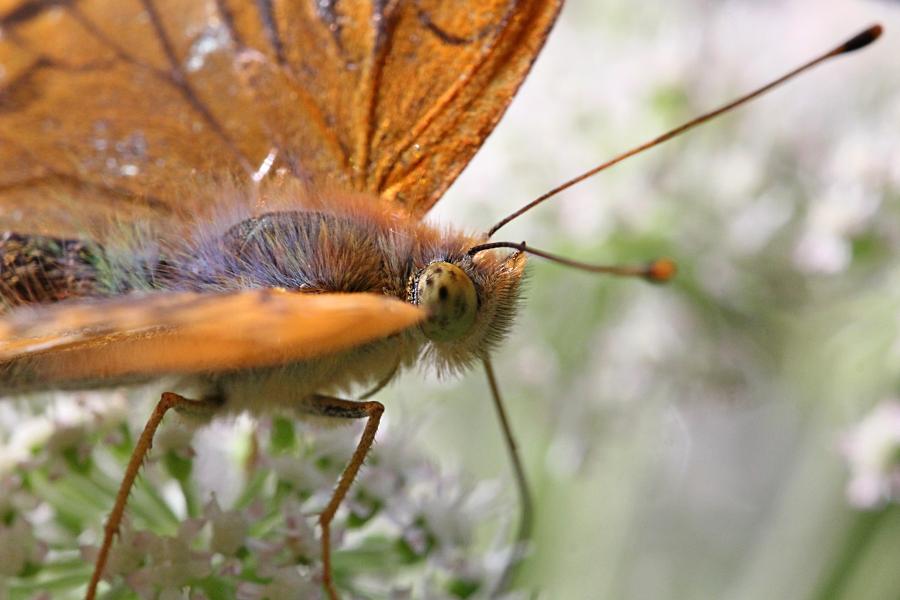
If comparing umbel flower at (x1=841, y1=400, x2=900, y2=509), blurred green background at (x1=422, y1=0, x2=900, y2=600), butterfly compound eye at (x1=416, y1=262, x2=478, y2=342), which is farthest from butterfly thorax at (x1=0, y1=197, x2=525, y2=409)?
umbel flower at (x1=841, y1=400, x2=900, y2=509)

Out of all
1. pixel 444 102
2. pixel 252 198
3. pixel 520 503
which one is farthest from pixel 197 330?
pixel 520 503

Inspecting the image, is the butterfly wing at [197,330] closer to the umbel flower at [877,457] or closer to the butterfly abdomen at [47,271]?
the butterfly abdomen at [47,271]

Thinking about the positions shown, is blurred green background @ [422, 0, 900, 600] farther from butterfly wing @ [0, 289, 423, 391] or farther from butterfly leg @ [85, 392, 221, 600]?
butterfly wing @ [0, 289, 423, 391]

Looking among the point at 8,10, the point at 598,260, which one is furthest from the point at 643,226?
the point at 8,10

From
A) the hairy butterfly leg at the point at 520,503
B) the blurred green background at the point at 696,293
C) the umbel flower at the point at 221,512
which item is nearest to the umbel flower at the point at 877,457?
the blurred green background at the point at 696,293

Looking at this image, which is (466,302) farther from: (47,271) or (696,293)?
(696,293)

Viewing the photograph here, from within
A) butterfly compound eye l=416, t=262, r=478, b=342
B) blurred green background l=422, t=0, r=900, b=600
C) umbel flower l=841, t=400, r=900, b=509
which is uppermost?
blurred green background l=422, t=0, r=900, b=600

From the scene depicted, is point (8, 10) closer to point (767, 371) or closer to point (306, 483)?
point (306, 483)
